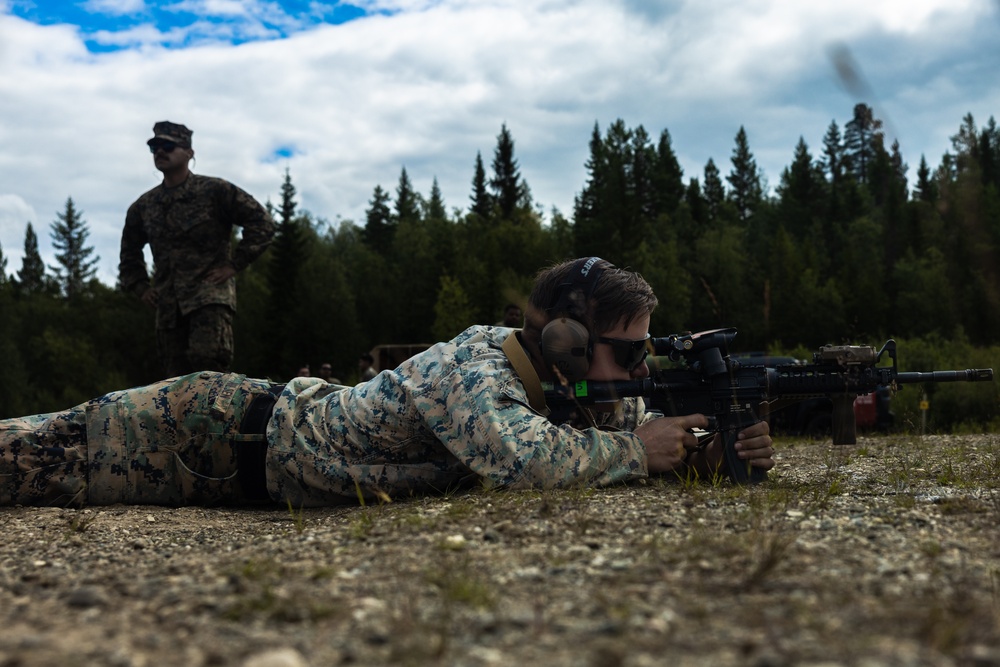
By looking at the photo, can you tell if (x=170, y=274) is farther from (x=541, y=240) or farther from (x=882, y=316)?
(x=541, y=240)

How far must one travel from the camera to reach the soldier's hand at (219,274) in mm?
7617

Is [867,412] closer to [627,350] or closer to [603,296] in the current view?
[627,350]

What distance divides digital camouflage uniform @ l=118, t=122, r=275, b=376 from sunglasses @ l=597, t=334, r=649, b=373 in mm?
4407

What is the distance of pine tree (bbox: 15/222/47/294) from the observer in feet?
306

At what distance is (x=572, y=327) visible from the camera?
3.93m

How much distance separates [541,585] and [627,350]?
207cm

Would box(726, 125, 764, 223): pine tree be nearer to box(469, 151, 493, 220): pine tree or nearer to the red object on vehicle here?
box(469, 151, 493, 220): pine tree

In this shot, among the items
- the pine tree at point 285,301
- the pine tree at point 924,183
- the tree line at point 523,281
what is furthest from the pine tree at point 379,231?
the pine tree at point 924,183

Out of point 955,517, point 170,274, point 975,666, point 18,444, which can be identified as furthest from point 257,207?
point 975,666

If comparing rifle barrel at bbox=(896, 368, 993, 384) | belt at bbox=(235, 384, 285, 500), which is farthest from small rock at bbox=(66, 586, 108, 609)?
rifle barrel at bbox=(896, 368, 993, 384)

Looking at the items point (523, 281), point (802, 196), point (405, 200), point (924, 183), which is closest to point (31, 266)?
point (405, 200)

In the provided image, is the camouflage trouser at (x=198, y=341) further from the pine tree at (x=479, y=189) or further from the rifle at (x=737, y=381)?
the pine tree at (x=479, y=189)

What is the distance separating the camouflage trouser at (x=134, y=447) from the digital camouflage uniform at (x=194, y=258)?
310cm

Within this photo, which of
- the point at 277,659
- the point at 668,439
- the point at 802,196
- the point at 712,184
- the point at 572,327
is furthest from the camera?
the point at 712,184
